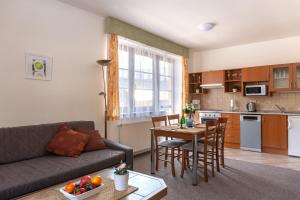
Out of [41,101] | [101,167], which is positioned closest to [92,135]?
[101,167]

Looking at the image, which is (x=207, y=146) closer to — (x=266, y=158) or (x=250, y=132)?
(x=266, y=158)

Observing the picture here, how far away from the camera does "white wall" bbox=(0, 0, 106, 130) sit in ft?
8.77

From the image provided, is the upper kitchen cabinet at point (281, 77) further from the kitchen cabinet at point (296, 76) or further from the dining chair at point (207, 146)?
the dining chair at point (207, 146)

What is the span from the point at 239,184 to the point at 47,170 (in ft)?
7.79

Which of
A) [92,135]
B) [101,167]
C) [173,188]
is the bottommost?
[173,188]

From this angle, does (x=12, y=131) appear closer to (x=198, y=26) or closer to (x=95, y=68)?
(x=95, y=68)

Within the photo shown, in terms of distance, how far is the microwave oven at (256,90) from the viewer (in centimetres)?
486

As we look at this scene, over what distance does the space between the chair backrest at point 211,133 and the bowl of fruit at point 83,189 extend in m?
1.75

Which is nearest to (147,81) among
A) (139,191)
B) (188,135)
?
(188,135)

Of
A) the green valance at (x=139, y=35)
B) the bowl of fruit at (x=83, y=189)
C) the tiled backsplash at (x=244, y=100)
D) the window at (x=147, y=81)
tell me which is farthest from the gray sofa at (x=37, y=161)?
the tiled backsplash at (x=244, y=100)

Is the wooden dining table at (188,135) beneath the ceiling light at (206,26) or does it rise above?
beneath

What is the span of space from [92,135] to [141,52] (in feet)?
7.50

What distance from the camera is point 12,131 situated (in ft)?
8.13

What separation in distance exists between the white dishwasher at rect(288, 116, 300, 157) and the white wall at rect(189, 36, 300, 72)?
1.41 m
